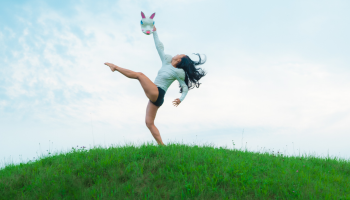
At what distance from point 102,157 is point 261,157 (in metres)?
4.05

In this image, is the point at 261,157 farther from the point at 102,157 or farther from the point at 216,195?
the point at 102,157

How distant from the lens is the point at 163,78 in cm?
796

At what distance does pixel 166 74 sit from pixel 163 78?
0.14 metres

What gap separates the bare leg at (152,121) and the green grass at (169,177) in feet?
2.08

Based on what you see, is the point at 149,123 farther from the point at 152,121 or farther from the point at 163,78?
the point at 163,78

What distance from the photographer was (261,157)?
7.45 meters

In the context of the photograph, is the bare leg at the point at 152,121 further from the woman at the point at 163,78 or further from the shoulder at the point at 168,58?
the shoulder at the point at 168,58

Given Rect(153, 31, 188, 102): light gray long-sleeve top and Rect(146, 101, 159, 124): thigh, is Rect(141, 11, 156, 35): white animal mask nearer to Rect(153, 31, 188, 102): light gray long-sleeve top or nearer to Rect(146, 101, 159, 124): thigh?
Rect(153, 31, 188, 102): light gray long-sleeve top

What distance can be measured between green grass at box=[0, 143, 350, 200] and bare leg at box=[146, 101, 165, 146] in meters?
0.63

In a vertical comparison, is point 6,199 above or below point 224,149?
below

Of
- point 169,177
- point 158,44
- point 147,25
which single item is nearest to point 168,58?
point 158,44

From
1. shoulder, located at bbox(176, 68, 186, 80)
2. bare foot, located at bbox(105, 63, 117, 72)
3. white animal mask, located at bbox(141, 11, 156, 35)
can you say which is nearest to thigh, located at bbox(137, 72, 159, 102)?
bare foot, located at bbox(105, 63, 117, 72)

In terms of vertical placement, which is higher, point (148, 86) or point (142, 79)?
point (142, 79)

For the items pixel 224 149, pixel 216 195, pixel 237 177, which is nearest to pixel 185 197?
pixel 216 195
